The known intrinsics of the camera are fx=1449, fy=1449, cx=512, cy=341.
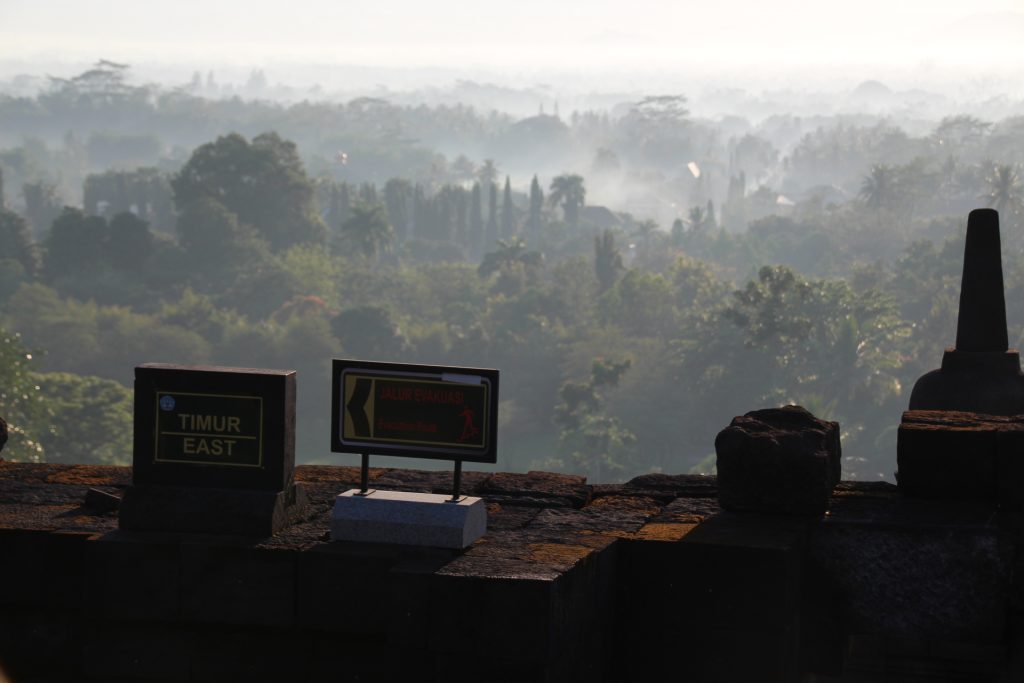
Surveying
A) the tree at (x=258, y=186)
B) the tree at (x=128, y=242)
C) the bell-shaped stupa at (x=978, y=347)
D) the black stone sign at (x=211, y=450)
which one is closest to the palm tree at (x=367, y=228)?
the tree at (x=258, y=186)

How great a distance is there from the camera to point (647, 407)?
3620 inches

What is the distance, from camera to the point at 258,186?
443 feet

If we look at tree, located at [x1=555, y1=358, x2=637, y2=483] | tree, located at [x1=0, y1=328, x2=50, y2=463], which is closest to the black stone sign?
tree, located at [x1=0, y1=328, x2=50, y2=463]

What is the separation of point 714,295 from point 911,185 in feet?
207

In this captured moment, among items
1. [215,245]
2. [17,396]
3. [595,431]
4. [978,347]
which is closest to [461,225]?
[215,245]

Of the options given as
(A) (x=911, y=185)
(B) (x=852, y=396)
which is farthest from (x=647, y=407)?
(A) (x=911, y=185)

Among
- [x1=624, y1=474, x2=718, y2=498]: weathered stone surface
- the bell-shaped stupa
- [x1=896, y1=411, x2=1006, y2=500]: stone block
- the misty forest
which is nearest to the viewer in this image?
[x1=896, y1=411, x2=1006, y2=500]: stone block

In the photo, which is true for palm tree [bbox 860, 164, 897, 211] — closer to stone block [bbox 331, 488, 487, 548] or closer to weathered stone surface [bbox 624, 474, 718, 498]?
weathered stone surface [bbox 624, 474, 718, 498]

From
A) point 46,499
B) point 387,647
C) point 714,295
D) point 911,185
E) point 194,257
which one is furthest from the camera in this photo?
point 911,185

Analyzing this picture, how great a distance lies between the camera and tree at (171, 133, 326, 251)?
130 m

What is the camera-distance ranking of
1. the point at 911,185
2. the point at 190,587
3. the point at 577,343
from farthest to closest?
the point at 911,185 < the point at 577,343 < the point at 190,587

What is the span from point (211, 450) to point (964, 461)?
3.66m

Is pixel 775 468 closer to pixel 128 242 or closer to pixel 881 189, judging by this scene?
pixel 128 242

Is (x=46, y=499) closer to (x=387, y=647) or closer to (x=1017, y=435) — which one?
(x=387, y=647)
